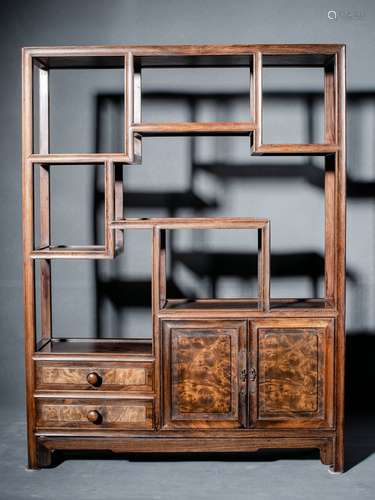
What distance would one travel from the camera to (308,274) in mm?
3814

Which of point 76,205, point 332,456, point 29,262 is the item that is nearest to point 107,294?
point 76,205

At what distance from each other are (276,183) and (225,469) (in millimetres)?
1574

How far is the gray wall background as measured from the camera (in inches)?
148

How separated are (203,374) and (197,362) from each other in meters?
0.06

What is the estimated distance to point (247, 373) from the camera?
9.67 ft

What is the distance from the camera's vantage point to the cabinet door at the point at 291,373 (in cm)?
294

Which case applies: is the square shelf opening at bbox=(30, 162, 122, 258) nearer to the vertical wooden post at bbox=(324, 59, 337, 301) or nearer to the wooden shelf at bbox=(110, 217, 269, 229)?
the wooden shelf at bbox=(110, 217, 269, 229)

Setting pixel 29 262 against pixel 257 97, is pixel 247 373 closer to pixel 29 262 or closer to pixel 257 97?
pixel 29 262

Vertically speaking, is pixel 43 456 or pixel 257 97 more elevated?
pixel 257 97

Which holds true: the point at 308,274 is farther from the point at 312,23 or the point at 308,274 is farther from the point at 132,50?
the point at 132,50

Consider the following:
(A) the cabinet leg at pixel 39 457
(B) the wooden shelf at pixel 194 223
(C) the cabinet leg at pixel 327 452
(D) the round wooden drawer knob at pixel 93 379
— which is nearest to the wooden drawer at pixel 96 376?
(D) the round wooden drawer knob at pixel 93 379

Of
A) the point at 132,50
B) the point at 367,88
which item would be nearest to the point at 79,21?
the point at 132,50

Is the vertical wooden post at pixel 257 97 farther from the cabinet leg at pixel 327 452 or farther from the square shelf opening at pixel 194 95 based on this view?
the cabinet leg at pixel 327 452

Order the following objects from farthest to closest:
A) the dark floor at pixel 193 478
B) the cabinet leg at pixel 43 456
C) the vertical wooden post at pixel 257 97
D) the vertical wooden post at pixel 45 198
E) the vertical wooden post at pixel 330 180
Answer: the vertical wooden post at pixel 45 198 → the vertical wooden post at pixel 330 180 → the cabinet leg at pixel 43 456 → the vertical wooden post at pixel 257 97 → the dark floor at pixel 193 478
